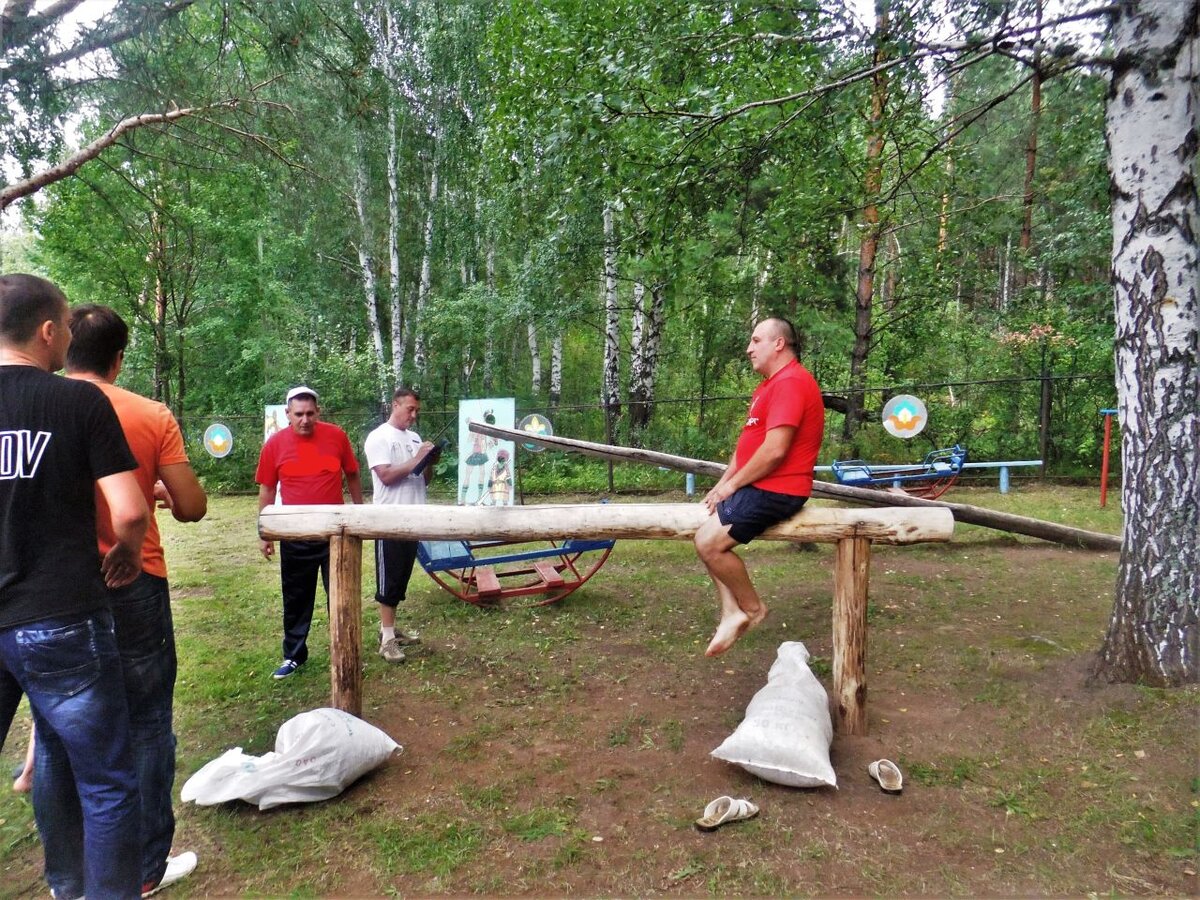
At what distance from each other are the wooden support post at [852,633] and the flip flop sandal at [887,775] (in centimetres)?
35

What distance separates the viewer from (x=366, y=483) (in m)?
12.7

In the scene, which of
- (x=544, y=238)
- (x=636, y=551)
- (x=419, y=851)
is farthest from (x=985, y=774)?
(x=544, y=238)

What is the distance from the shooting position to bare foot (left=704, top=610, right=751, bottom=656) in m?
3.49

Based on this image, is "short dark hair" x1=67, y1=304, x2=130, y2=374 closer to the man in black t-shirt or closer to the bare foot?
the man in black t-shirt

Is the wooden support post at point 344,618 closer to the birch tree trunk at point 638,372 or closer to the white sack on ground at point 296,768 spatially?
the white sack on ground at point 296,768

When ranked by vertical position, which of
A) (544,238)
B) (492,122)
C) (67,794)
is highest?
(492,122)

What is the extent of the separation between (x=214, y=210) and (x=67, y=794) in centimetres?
1765

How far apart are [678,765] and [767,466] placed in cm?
140

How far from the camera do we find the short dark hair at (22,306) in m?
1.88

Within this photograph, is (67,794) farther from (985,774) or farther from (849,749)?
(985,774)

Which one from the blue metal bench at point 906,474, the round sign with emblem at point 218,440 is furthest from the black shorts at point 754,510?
the round sign with emblem at point 218,440

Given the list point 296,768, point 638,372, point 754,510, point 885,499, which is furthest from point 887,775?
point 638,372

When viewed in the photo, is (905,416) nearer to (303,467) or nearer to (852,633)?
(852,633)

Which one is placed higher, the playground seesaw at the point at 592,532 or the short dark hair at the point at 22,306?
the short dark hair at the point at 22,306
